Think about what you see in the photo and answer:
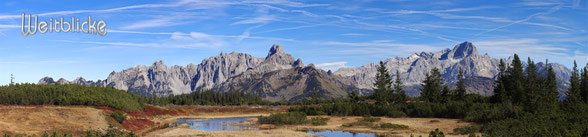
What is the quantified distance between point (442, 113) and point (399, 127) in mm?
29194

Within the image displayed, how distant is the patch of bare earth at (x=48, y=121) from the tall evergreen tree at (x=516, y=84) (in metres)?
89.6

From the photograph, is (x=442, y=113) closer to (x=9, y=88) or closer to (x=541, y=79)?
(x=541, y=79)

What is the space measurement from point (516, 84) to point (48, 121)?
331ft

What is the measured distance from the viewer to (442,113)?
3590 inches

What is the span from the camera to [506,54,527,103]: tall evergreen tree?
322 ft

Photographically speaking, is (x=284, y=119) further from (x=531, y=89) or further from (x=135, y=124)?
(x=531, y=89)

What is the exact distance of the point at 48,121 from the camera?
54688 millimetres

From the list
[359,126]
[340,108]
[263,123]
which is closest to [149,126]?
[263,123]

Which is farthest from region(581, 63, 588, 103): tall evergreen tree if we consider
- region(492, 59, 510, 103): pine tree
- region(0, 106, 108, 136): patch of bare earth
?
region(0, 106, 108, 136): patch of bare earth

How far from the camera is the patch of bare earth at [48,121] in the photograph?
49.5m

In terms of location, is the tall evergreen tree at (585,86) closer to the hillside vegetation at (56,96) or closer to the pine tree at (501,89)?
the pine tree at (501,89)

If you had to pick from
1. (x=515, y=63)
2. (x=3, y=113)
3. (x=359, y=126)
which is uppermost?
(x=515, y=63)

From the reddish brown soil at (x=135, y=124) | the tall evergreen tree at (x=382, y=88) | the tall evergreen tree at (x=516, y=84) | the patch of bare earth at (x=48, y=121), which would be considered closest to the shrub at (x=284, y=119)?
the reddish brown soil at (x=135, y=124)

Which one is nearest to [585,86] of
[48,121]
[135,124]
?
[135,124]
